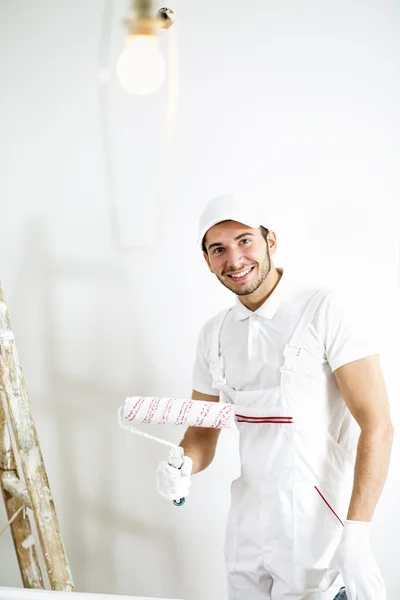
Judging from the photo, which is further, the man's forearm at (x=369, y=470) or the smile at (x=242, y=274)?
the smile at (x=242, y=274)

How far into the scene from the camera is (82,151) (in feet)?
6.54

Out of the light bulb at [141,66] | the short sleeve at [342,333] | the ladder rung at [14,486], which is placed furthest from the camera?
the light bulb at [141,66]

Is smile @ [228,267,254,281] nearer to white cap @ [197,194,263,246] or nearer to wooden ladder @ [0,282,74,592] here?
white cap @ [197,194,263,246]

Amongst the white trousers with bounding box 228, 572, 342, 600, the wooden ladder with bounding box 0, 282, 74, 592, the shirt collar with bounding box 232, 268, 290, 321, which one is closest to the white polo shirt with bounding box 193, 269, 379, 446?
the shirt collar with bounding box 232, 268, 290, 321

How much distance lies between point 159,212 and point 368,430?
896 millimetres

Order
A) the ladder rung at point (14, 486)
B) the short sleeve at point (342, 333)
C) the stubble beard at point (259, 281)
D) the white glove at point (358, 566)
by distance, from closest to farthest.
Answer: the white glove at point (358, 566) → the short sleeve at point (342, 333) → the stubble beard at point (259, 281) → the ladder rung at point (14, 486)

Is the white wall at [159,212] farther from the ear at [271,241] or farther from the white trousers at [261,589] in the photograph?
the white trousers at [261,589]

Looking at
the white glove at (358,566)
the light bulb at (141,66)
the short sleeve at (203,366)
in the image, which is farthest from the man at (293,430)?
the light bulb at (141,66)

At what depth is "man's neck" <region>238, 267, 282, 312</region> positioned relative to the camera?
1.61 metres

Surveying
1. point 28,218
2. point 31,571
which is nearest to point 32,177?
point 28,218

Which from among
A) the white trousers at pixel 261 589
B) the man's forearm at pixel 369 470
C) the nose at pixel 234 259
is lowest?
the white trousers at pixel 261 589

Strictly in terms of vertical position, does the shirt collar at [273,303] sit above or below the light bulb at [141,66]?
below

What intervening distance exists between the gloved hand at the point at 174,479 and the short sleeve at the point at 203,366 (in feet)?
0.83

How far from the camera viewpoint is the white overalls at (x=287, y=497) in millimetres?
1471
